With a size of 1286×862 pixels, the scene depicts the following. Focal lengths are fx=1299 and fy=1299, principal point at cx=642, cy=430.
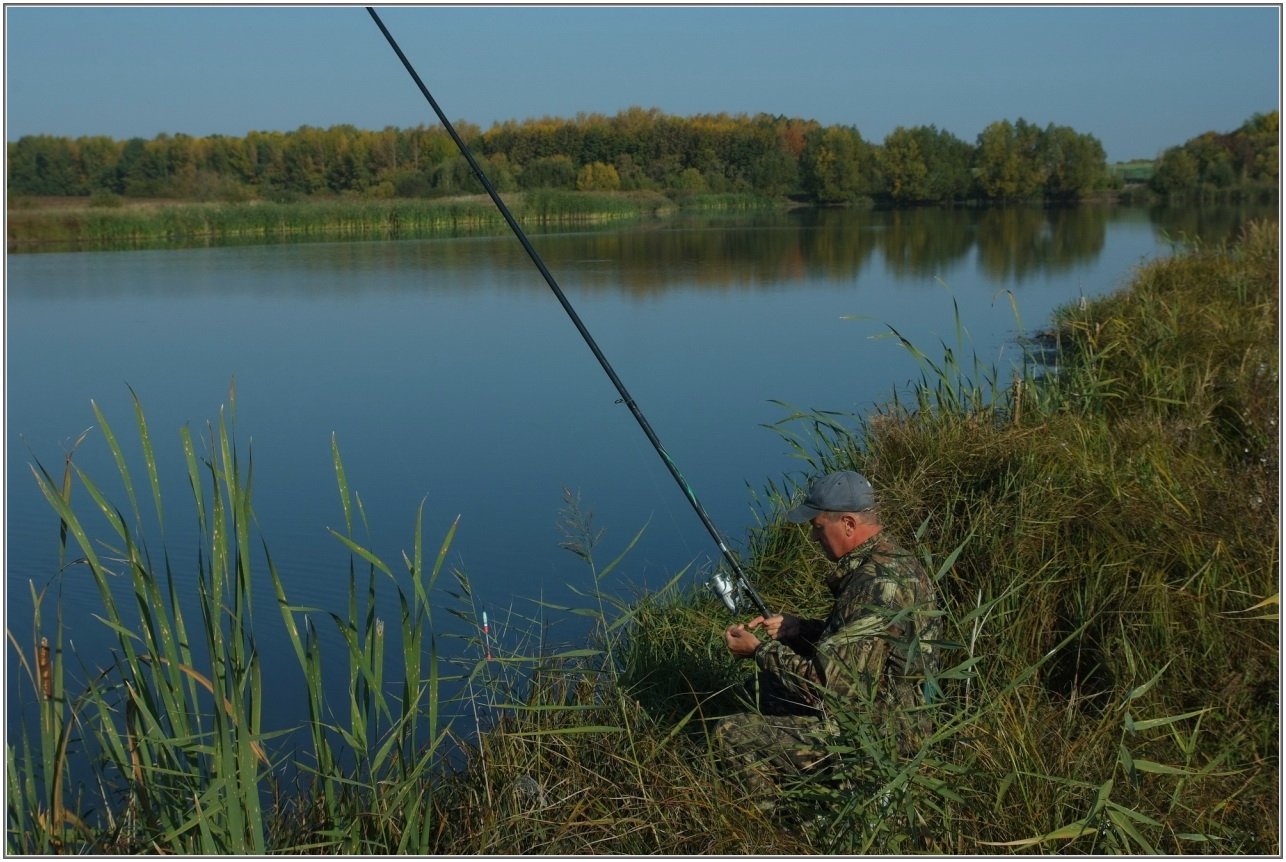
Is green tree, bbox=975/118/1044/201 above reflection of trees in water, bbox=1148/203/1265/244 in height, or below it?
above

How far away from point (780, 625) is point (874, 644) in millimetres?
392

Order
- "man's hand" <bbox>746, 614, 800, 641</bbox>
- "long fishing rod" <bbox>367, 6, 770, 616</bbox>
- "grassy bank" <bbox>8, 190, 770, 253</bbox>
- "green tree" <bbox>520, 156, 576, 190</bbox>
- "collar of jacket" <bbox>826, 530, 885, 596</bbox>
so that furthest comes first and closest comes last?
"green tree" <bbox>520, 156, 576, 190</bbox>, "grassy bank" <bbox>8, 190, 770, 253</bbox>, "long fishing rod" <bbox>367, 6, 770, 616</bbox>, "man's hand" <bbox>746, 614, 800, 641</bbox>, "collar of jacket" <bbox>826, 530, 885, 596</bbox>

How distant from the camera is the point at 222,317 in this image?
45.4ft

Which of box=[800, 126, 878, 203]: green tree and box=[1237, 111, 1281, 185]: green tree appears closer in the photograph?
box=[1237, 111, 1281, 185]: green tree

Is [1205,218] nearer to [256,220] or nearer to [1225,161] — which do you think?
[1225,161]

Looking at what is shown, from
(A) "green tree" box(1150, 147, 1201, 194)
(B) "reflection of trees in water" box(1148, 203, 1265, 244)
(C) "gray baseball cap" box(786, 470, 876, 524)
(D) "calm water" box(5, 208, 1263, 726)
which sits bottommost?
(D) "calm water" box(5, 208, 1263, 726)

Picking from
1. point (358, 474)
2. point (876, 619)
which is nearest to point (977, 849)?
point (876, 619)

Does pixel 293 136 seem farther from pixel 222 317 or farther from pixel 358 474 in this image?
pixel 358 474

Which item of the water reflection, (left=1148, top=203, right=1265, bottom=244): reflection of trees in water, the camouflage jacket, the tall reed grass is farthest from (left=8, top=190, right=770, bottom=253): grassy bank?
→ the camouflage jacket

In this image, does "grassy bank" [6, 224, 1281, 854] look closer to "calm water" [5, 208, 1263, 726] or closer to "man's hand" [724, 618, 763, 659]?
"man's hand" [724, 618, 763, 659]

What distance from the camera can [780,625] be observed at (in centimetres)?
306

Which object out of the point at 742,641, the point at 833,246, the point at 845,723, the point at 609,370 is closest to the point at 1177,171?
the point at 833,246

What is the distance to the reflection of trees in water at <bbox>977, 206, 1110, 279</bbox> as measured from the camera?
18406 mm

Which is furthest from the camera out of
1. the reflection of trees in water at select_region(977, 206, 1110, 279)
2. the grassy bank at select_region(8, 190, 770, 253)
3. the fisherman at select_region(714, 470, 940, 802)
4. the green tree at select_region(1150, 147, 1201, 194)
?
the green tree at select_region(1150, 147, 1201, 194)
